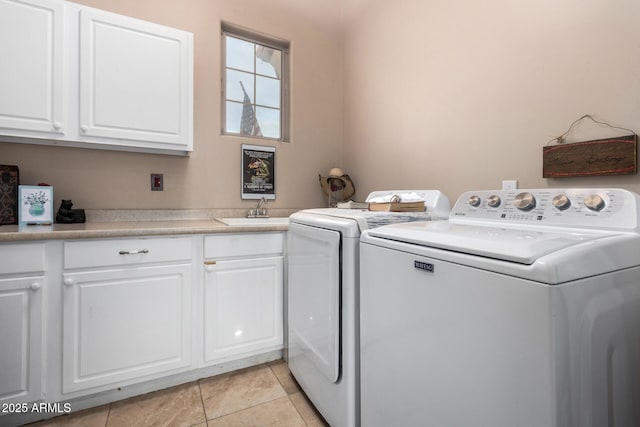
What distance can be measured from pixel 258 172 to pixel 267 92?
754mm

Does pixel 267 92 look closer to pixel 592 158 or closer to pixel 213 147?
pixel 213 147

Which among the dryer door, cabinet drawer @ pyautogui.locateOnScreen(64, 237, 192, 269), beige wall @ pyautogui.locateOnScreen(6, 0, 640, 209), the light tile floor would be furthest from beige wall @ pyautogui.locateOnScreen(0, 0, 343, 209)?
the light tile floor

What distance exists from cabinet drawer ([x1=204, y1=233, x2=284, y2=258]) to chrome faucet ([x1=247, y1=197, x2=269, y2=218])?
573mm

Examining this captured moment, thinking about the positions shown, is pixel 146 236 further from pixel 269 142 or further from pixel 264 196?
pixel 269 142

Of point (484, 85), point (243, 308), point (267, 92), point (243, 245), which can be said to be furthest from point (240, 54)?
point (243, 308)

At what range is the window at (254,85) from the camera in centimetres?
253

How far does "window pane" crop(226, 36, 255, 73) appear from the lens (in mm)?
2535

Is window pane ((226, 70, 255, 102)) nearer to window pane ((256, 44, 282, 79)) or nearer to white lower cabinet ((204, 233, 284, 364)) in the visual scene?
window pane ((256, 44, 282, 79))

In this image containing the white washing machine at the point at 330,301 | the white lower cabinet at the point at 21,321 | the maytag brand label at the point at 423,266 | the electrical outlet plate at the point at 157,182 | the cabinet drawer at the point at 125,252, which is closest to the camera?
the maytag brand label at the point at 423,266

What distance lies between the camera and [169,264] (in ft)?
5.51

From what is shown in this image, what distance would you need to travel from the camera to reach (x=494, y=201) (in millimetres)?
1335

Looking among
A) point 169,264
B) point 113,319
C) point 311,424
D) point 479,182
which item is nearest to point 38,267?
point 113,319

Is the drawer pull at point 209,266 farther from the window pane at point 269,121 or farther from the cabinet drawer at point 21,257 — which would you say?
the window pane at point 269,121

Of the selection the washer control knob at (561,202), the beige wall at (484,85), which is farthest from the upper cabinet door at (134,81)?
the washer control knob at (561,202)
